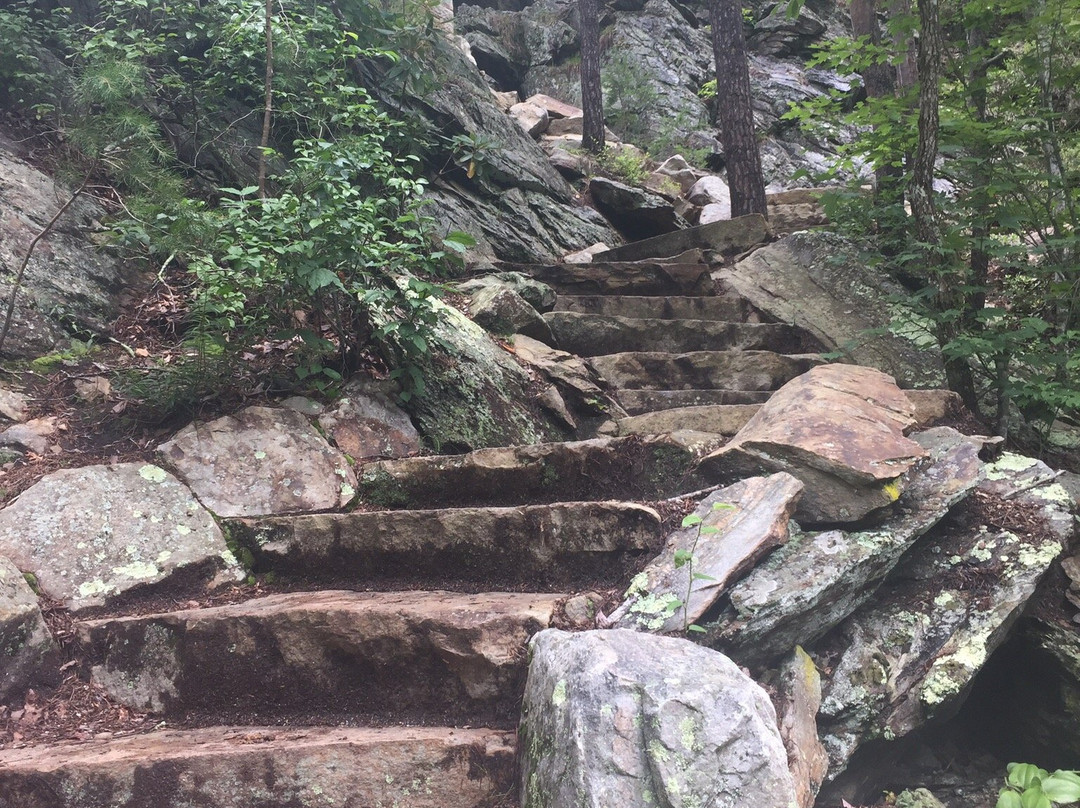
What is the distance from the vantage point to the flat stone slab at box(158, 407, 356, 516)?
9.78ft

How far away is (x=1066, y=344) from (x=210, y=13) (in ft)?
21.0

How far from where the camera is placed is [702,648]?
1782mm

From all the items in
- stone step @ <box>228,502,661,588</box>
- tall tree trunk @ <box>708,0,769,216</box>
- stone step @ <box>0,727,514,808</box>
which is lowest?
stone step @ <box>0,727,514,808</box>

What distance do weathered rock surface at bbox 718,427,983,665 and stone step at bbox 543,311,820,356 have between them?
2491 millimetres

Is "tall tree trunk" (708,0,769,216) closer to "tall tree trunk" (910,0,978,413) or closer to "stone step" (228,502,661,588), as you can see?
"tall tree trunk" (910,0,978,413)

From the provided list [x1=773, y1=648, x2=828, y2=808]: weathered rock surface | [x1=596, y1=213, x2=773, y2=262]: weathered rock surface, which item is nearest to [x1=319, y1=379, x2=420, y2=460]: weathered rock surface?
[x1=773, y1=648, x2=828, y2=808]: weathered rock surface

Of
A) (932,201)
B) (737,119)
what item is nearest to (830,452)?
(932,201)

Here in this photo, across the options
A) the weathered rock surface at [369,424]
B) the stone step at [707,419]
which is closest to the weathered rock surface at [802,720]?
the stone step at [707,419]

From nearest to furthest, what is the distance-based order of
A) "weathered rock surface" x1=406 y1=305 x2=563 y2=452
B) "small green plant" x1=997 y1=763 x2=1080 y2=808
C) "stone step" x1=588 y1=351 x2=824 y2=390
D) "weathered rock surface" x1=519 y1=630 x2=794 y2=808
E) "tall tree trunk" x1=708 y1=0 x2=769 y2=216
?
1. "weathered rock surface" x1=519 y1=630 x2=794 y2=808
2. "small green plant" x1=997 y1=763 x2=1080 y2=808
3. "weathered rock surface" x1=406 y1=305 x2=563 y2=452
4. "stone step" x1=588 y1=351 x2=824 y2=390
5. "tall tree trunk" x1=708 y1=0 x2=769 y2=216

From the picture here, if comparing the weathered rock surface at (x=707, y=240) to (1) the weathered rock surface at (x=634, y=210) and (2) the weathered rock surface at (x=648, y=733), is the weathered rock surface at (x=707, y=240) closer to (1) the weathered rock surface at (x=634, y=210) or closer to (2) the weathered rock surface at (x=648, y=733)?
(1) the weathered rock surface at (x=634, y=210)

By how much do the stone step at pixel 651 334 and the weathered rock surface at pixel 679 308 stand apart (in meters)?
0.35

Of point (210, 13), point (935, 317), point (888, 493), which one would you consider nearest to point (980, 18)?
point (935, 317)

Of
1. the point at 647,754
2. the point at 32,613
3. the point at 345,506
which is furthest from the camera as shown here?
the point at 345,506

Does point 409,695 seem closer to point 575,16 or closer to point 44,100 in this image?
point 44,100
